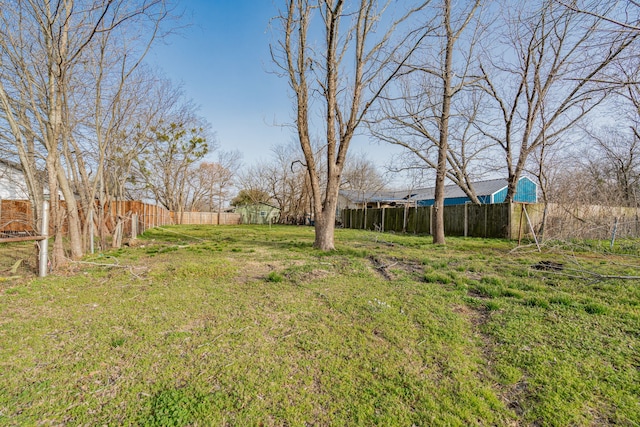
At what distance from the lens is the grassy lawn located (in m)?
1.65

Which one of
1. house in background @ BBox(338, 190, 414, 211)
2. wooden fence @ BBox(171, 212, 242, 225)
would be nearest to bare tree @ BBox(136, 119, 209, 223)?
wooden fence @ BBox(171, 212, 242, 225)

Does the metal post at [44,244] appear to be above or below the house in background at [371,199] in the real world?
below

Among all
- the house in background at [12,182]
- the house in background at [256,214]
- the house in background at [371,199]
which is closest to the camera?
the house in background at [12,182]

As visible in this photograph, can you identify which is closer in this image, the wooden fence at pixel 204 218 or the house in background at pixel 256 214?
the wooden fence at pixel 204 218

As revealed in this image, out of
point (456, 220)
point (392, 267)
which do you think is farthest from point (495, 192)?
point (392, 267)

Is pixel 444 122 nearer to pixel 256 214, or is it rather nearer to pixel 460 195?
pixel 460 195

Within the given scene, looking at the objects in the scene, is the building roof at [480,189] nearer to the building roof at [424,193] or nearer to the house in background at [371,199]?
the building roof at [424,193]

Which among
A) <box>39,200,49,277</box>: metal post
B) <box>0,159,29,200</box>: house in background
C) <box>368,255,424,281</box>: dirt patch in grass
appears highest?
<box>0,159,29,200</box>: house in background

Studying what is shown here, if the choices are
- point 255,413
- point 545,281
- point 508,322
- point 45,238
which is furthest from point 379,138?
point 255,413

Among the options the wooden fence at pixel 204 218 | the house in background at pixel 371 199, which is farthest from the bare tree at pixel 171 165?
the house in background at pixel 371 199

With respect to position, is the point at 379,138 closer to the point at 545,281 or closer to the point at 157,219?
the point at 545,281

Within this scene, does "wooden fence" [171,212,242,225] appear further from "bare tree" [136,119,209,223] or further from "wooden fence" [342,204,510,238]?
"wooden fence" [342,204,510,238]

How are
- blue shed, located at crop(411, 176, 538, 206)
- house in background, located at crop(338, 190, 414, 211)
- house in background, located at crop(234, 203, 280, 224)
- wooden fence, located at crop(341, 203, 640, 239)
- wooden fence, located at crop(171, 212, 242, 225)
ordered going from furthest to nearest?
1. house in background, located at crop(234, 203, 280, 224)
2. wooden fence, located at crop(171, 212, 242, 225)
3. house in background, located at crop(338, 190, 414, 211)
4. blue shed, located at crop(411, 176, 538, 206)
5. wooden fence, located at crop(341, 203, 640, 239)

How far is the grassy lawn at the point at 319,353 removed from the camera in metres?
1.65
